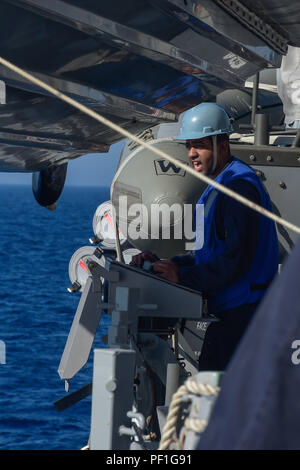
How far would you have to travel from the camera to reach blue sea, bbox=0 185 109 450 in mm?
25312

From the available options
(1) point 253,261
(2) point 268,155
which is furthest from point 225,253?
(2) point 268,155

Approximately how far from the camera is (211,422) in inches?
99.3

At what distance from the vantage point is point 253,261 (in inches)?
206

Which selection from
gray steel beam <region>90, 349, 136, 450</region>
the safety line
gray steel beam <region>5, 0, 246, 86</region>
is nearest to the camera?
the safety line

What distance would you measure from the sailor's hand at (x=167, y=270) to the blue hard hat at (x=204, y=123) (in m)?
0.75

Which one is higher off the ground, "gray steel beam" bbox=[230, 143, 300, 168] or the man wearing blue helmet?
"gray steel beam" bbox=[230, 143, 300, 168]

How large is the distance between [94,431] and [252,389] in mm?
1878

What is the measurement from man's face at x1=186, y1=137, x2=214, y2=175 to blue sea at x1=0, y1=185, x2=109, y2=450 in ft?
61.7

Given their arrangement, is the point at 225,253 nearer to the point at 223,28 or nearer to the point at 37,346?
the point at 223,28

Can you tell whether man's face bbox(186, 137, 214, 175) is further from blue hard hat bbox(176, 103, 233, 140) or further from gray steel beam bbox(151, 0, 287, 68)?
gray steel beam bbox(151, 0, 287, 68)

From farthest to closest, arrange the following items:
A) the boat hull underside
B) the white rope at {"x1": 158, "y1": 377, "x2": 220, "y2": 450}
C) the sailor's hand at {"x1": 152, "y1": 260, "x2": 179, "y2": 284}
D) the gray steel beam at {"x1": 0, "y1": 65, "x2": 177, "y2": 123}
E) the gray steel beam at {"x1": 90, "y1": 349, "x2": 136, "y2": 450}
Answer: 1. the gray steel beam at {"x1": 0, "y1": 65, "x2": 177, "y2": 123}
2. the boat hull underside
3. the sailor's hand at {"x1": 152, "y1": 260, "x2": 179, "y2": 284}
4. the gray steel beam at {"x1": 90, "y1": 349, "x2": 136, "y2": 450}
5. the white rope at {"x1": 158, "y1": 377, "x2": 220, "y2": 450}

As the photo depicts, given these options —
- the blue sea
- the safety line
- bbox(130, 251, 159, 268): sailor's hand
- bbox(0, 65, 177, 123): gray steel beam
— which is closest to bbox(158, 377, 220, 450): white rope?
the safety line

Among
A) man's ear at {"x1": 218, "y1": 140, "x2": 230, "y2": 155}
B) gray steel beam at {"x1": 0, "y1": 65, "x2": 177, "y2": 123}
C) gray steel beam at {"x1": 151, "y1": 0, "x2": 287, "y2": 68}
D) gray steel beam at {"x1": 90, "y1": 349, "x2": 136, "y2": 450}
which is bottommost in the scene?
gray steel beam at {"x1": 90, "y1": 349, "x2": 136, "y2": 450}

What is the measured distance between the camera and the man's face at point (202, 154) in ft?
17.7
